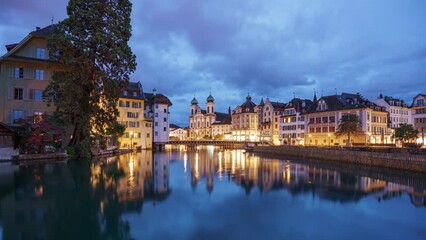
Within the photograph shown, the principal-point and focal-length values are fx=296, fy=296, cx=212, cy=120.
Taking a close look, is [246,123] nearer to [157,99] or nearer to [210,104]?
[210,104]

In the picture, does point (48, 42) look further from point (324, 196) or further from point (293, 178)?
point (324, 196)

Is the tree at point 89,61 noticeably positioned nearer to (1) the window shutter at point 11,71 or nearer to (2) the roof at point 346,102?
(1) the window shutter at point 11,71

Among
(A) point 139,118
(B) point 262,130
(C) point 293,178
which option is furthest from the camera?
(B) point 262,130

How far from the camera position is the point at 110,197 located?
1652 cm

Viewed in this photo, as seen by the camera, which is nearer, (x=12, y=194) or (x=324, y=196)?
(x=12, y=194)

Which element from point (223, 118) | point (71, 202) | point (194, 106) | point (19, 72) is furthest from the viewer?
point (194, 106)

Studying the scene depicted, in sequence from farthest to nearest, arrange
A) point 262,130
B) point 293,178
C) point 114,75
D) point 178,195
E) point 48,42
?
point 262,130 → point 114,75 → point 48,42 → point 293,178 → point 178,195

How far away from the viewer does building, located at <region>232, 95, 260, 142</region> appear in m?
111

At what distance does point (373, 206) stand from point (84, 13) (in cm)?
3553

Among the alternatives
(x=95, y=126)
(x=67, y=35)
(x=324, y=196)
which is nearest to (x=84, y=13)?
(x=67, y=35)

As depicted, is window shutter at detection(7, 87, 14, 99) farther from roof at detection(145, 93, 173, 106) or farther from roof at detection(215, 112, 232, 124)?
roof at detection(215, 112, 232, 124)

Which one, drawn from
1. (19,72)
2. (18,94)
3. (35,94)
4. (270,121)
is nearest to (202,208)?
(35,94)

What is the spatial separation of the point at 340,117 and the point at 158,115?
44.4m

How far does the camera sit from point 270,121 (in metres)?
97.9
